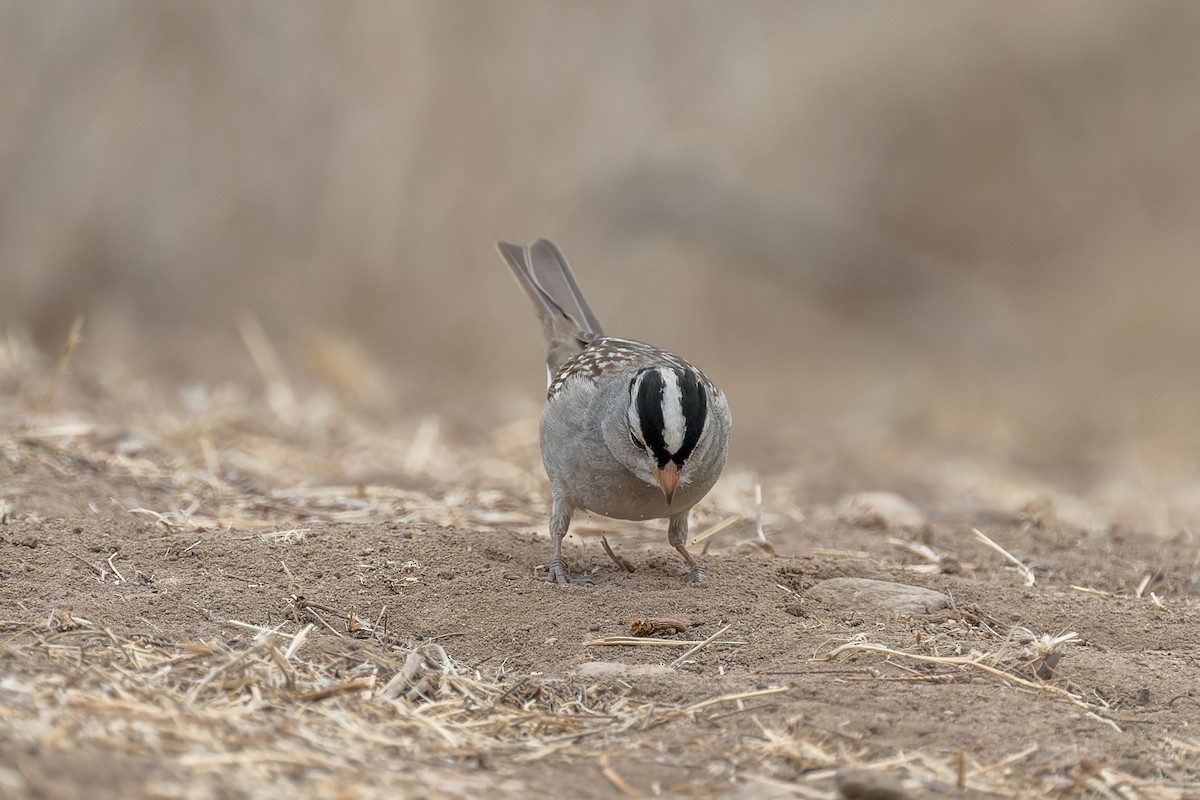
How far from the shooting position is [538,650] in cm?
432

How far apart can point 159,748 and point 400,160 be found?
10276mm

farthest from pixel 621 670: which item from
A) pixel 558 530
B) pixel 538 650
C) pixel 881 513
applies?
pixel 881 513

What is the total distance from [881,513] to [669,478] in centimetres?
219

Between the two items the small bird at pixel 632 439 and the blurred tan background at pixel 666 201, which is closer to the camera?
the small bird at pixel 632 439

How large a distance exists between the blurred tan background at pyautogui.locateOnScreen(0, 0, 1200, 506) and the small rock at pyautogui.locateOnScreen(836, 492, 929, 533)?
2608 mm

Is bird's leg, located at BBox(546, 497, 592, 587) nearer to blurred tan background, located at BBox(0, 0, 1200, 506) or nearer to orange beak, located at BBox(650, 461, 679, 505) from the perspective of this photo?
orange beak, located at BBox(650, 461, 679, 505)

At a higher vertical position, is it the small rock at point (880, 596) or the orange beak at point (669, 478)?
the orange beak at point (669, 478)

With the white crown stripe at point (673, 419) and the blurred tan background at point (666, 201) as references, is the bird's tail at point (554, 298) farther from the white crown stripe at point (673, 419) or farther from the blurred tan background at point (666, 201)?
the blurred tan background at point (666, 201)

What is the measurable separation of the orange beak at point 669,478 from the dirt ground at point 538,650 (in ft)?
1.30

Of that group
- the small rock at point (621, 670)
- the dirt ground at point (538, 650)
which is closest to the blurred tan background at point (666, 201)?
the dirt ground at point (538, 650)

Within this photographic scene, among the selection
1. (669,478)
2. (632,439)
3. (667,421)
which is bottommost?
(669,478)

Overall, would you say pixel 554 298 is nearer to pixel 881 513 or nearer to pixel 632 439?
pixel 881 513

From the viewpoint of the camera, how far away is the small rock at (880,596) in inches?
189

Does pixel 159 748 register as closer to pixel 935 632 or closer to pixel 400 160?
pixel 935 632
